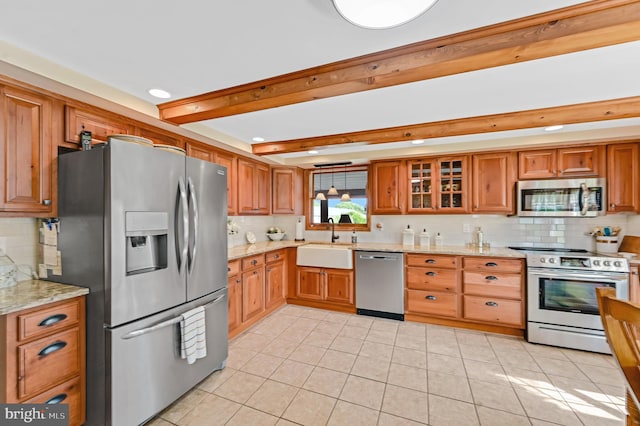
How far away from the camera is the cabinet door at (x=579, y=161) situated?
307cm

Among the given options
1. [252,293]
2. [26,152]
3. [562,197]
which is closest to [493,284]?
[562,197]

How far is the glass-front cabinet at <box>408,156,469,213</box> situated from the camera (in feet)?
11.9

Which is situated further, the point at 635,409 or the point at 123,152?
the point at 123,152

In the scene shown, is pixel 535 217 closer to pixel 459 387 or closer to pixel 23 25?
pixel 459 387

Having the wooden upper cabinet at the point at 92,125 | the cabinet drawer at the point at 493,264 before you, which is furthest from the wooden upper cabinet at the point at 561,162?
the wooden upper cabinet at the point at 92,125

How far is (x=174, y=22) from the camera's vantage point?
4.45 ft

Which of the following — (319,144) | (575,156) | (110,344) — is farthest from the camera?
(319,144)

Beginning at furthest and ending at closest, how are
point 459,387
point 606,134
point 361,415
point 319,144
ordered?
1. point 319,144
2. point 606,134
3. point 459,387
4. point 361,415

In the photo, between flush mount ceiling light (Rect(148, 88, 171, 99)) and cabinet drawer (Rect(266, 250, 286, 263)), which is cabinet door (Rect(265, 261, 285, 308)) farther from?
flush mount ceiling light (Rect(148, 88, 171, 99))

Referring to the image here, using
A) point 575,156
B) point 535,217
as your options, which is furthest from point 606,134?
point 535,217

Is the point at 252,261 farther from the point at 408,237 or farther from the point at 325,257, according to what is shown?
the point at 408,237

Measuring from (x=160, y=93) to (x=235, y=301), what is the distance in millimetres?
2124

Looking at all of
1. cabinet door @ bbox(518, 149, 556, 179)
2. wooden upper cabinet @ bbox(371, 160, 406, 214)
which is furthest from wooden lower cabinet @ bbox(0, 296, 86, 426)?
cabinet door @ bbox(518, 149, 556, 179)

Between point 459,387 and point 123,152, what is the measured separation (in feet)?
9.80
